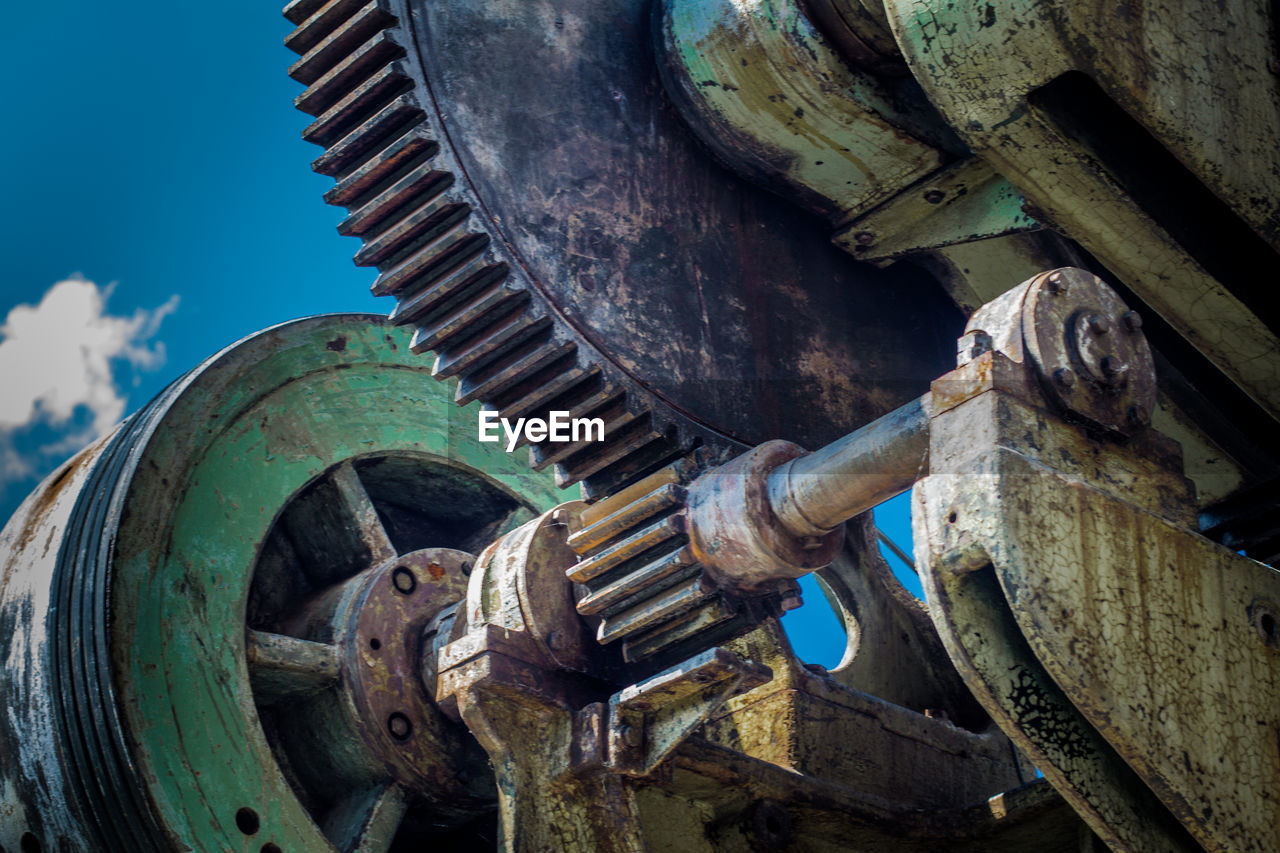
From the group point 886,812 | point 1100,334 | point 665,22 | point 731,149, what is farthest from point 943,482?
point 665,22

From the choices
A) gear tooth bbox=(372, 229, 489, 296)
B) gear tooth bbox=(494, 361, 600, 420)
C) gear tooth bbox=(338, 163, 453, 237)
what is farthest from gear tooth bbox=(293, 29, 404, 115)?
gear tooth bbox=(494, 361, 600, 420)

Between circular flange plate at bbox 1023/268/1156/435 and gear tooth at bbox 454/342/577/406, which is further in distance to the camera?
gear tooth at bbox 454/342/577/406

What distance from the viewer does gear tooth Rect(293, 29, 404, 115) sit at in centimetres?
320

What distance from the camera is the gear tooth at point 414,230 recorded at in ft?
10.2

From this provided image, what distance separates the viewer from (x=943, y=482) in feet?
7.33

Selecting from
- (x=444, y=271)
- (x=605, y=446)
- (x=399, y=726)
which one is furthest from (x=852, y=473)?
(x=399, y=726)

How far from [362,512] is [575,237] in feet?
3.75

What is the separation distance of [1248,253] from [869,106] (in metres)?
0.88

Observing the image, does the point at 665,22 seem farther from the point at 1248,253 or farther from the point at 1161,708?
the point at 1161,708

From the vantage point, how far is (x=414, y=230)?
315 centimetres

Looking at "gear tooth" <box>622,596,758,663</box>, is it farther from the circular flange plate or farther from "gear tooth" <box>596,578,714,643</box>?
the circular flange plate

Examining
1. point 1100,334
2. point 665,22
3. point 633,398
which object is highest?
point 665,22

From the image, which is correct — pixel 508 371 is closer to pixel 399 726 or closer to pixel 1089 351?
pixel 399 726

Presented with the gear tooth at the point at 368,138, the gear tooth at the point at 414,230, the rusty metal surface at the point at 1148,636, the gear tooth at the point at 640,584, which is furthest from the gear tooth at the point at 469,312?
the rusty metal surface at the point at 1148,636
